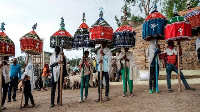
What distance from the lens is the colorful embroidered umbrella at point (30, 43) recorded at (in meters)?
6.69

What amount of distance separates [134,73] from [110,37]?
1.79 metres

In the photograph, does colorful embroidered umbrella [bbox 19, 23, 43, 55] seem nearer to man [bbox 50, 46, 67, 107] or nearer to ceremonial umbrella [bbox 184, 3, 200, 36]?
man [bbox 50, 46, 67, 107]

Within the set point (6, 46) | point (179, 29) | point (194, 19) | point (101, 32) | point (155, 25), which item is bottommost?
point (6, 46)

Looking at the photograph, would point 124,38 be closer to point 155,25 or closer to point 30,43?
point 155,25

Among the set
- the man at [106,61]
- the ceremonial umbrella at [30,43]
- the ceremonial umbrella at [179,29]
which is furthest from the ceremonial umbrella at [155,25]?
the ceremonial umbrella at [30,43]

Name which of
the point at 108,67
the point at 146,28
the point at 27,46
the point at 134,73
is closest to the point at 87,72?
the point at 108,67

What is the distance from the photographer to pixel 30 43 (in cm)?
672

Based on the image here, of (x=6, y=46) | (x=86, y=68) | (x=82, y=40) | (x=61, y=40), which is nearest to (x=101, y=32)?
(x=82, y=40)

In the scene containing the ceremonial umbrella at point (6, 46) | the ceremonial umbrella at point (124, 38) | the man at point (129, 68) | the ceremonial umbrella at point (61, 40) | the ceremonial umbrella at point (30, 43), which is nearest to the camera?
the ceremonial umbrella at point (6, 46)

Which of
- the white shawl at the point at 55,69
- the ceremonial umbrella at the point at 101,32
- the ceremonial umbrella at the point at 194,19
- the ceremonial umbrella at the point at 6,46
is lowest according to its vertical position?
the white shawl at the point at 55,69

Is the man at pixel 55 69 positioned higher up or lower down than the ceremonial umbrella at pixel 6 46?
lower down

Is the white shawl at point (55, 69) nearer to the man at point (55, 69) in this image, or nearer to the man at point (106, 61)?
the man at point (55, 69)

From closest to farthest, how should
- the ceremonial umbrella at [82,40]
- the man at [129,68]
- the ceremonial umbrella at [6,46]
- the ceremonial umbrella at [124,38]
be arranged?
the ceremonial umbrella at [6,46] < the ceremonial umbrella at [124,38] < the ceremonial umbrella at [82,40] < the man at [129,68]

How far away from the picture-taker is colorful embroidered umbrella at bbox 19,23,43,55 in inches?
263
